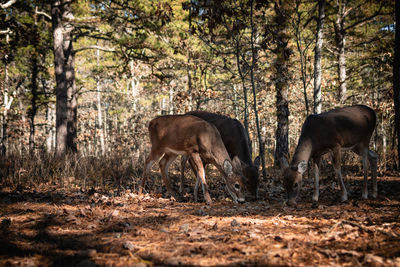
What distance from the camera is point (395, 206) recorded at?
5.28m

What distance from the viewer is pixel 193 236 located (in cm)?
346

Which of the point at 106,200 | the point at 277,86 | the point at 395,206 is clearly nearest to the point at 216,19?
the point at 277,86

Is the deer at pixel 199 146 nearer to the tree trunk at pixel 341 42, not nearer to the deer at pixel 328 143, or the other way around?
the deer at pixel 328 143

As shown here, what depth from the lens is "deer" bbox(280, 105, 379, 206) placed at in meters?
6.24

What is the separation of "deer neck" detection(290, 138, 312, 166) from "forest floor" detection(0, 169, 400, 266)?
98cm

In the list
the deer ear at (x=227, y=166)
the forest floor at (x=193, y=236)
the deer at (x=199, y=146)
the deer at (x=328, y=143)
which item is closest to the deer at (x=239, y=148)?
the deer at (x=199, y=146)

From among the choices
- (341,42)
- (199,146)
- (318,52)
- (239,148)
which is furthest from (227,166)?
(341,42)

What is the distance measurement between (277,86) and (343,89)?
5.11 meters

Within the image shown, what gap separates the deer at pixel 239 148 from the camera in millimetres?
6922

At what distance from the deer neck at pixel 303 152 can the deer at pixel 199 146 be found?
4.16 ft

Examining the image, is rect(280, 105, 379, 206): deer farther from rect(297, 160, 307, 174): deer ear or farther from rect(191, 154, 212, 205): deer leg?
rect(191, 154, 212, 205): deer leg

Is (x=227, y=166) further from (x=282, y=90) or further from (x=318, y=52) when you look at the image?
(x=282, y=90)

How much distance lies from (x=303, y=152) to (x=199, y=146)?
2326 millimetres

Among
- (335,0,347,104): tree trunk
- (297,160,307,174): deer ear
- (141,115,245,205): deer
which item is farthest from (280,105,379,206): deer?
(335,0,347,104): tree trunk
